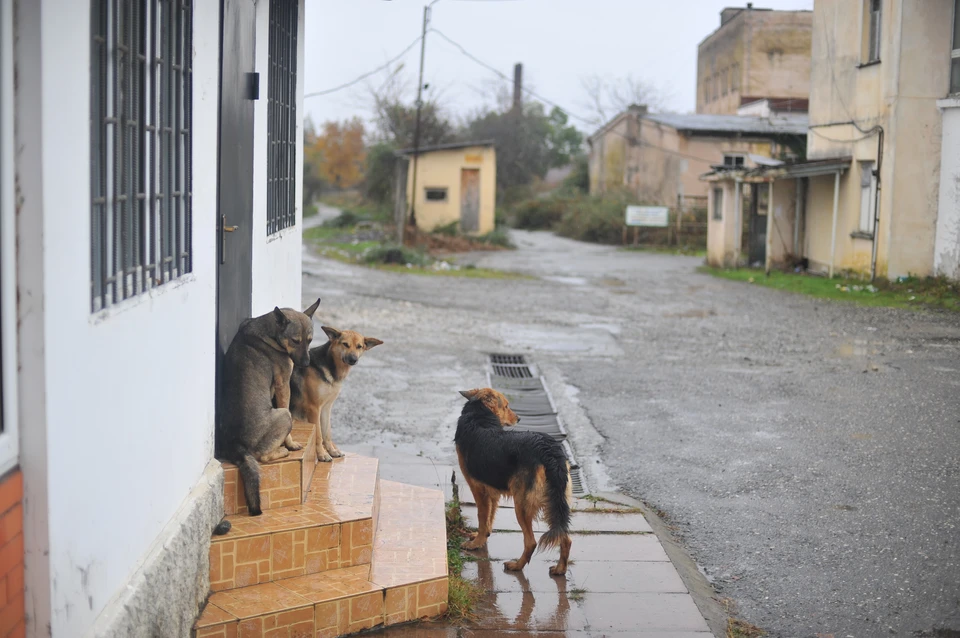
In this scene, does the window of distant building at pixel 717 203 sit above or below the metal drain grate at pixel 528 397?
above

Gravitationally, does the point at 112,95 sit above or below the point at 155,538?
above

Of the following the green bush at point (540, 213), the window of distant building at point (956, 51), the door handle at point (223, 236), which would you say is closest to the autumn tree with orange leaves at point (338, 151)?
the green bush at point (540, 213)

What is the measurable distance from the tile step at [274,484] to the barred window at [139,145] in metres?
1.11

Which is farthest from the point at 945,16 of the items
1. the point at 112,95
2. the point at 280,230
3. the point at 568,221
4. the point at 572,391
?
the point at 568,221

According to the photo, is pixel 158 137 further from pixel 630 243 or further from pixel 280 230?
pixel 630 243

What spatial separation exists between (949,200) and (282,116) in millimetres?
16265

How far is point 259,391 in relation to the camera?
196 inches

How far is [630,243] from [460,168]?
7.73 m

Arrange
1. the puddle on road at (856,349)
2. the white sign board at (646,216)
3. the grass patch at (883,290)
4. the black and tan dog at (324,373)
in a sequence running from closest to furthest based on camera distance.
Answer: the black and tan dog at (324,373)
the puddle on road at (856,349)
the grass patch at (883,290)
the white sign board at (646,216)

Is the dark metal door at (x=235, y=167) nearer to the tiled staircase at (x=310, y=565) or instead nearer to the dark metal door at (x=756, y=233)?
the tiled staircase at (x=310, y=565)

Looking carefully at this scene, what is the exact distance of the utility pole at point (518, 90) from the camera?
63.2 meters

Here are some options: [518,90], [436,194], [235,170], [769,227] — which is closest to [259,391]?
[235,170]

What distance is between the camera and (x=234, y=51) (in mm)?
5203

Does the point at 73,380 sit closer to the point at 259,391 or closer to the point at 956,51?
the point at 259,391
